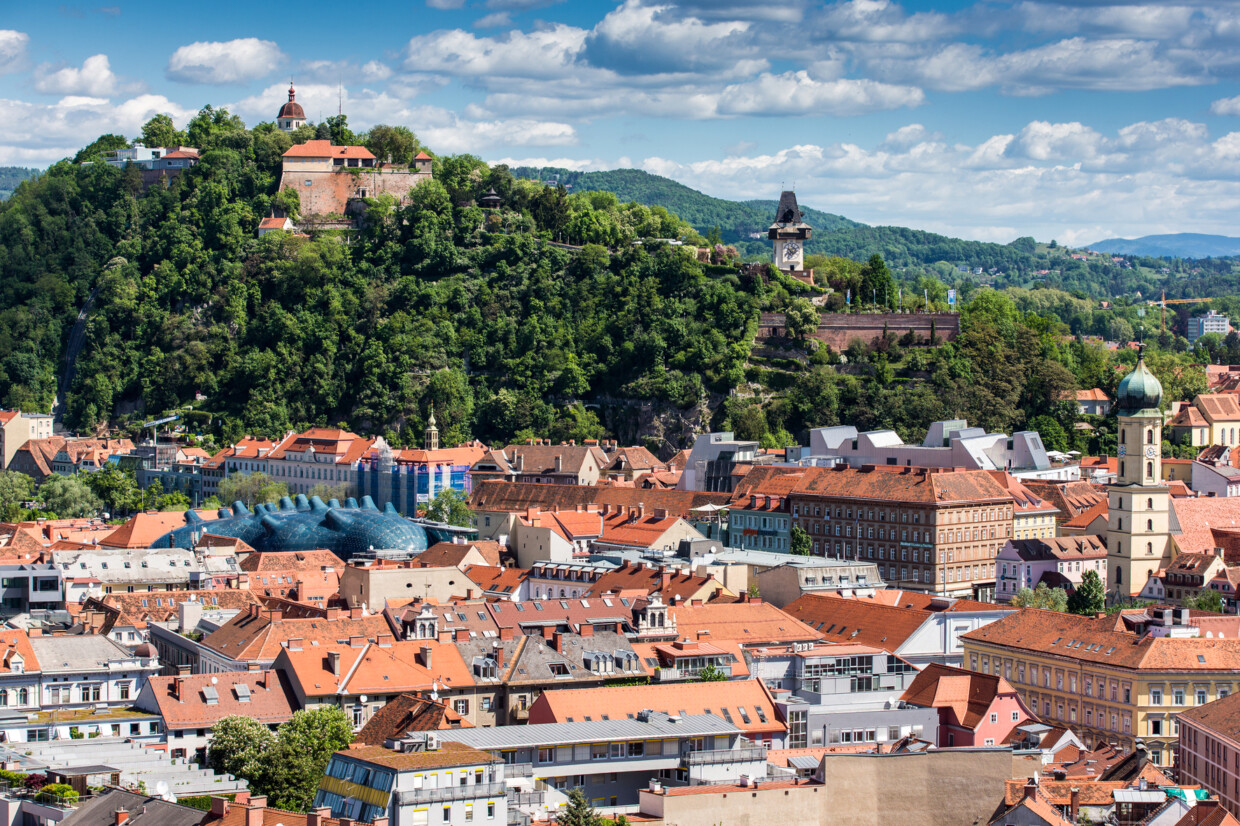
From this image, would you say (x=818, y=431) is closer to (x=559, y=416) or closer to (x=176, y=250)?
(x=559, y=416)

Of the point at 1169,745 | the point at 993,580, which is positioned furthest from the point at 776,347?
the point at 1169,745

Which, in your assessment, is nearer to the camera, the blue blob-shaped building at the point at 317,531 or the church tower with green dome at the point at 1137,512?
the church tower with green dome at the point at 1137,512

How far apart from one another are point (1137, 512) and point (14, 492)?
2900 inches

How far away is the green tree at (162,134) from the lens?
163875 millimetres

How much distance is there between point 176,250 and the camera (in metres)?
150

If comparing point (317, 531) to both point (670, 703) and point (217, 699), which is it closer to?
point (217, 699)

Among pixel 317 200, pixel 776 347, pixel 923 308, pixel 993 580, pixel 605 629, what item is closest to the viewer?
pixel 605 629

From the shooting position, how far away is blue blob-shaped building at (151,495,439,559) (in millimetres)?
93188

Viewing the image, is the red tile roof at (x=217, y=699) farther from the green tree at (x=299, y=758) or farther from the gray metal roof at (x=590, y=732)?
the gray metal roof at (x=590, y=732)

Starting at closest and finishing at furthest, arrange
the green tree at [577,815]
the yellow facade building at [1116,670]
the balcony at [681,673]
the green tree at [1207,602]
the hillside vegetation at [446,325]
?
the green tree at [577,815] < the balcony at [681,673] < the yellow facade building at [1116,670] < the green tree at [1207,602] < the hillside vegetation at [446,325]

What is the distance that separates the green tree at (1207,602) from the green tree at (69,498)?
67.7 m

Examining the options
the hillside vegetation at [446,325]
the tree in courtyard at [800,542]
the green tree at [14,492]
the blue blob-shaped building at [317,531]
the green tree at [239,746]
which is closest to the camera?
the green tree at [239,746]

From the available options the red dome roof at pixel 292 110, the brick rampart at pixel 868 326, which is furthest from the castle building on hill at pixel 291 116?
the brick rampart at pixel 868 326

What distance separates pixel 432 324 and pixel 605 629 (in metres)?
80.6
